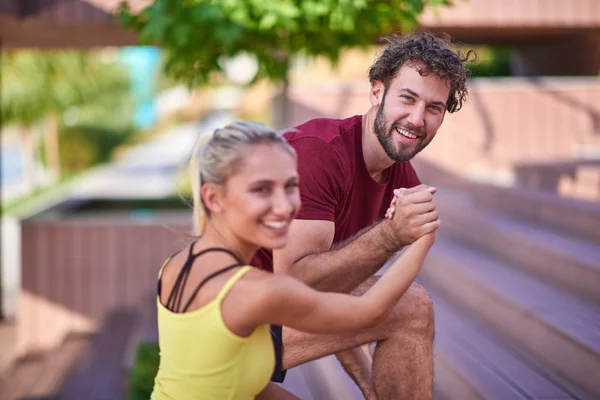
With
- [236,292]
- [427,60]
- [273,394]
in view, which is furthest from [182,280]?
[427,60]

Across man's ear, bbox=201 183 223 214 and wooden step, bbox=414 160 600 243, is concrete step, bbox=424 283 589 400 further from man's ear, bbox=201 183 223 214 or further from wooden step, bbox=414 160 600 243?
man's ear, bbox=201 183 223 214

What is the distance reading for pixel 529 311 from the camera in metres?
3.46

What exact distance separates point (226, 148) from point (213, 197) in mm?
134

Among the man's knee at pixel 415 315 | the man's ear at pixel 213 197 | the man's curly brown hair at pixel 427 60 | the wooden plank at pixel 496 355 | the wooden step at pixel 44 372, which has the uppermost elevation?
the man's curly brown hair at pixel 427 60

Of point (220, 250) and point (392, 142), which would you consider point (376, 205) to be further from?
point (220, 250)

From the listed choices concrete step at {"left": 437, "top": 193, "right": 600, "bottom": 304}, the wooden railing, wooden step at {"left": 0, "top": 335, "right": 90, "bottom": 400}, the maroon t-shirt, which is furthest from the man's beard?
the wooden railing

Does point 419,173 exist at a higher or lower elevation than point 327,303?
lower

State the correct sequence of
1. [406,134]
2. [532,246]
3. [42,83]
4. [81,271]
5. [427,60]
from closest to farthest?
[427,60]
[406,134]
[532,246]
[81,271]
[42,83]

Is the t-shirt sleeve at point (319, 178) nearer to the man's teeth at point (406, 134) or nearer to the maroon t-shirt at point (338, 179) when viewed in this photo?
the maroon t-shirt at point (338, 179)

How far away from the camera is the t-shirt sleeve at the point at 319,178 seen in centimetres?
224

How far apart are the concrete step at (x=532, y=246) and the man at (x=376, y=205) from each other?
1.58 m

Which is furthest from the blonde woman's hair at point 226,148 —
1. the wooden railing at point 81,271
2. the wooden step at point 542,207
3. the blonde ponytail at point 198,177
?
the wooden railing at point 81,271

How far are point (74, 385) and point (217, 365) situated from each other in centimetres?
463

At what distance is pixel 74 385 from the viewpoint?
19.3 feet
